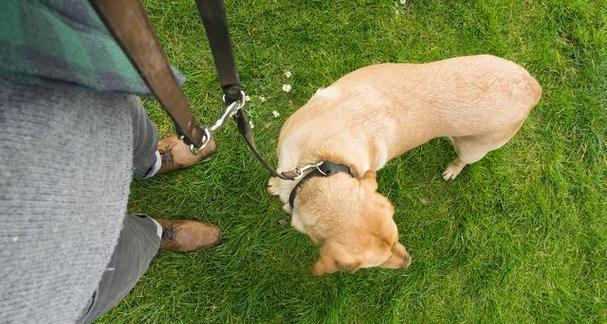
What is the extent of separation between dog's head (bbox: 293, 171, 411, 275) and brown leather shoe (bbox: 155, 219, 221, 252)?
1.19 meters

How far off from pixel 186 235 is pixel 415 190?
2.15m

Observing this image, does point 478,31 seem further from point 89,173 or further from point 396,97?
point 89,173

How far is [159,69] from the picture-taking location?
1.28 metres

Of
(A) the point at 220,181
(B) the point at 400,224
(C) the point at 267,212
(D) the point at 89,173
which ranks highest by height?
(D) the point at 89,173

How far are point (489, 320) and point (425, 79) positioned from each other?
8.00 ft

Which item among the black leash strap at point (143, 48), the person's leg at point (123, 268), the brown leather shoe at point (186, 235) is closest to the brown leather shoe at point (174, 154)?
the brown leather shoe at point (186, 235)

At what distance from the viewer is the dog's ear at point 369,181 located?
2.94 metres

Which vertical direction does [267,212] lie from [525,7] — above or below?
below

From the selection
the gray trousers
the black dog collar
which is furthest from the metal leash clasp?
the black dog collar

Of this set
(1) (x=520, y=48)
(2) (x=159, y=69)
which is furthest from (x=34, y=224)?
(1) (x=520, y=48)

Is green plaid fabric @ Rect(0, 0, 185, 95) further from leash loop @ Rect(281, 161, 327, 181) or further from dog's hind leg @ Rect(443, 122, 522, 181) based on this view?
dog's hind leg @ Rect(443, 122, 522, 181)

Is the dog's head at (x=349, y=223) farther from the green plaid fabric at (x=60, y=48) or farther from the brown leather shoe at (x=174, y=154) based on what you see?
the green plaid fabric at (x=60, y=48)

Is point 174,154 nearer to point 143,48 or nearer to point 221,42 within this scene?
point 221,42

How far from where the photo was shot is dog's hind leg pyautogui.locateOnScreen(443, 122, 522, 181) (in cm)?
366
